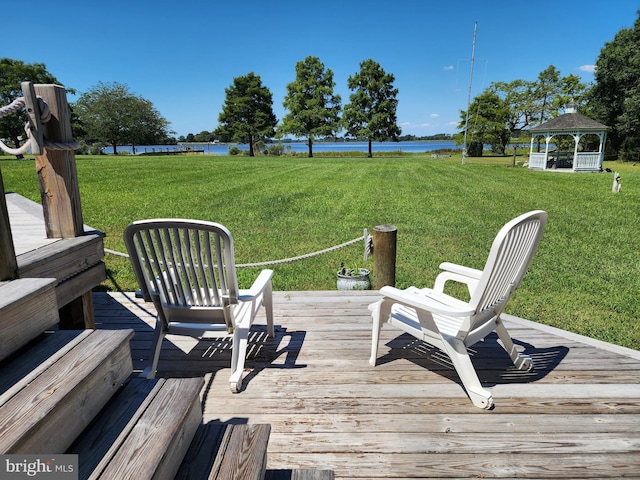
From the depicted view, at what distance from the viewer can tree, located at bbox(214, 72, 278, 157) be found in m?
43.9

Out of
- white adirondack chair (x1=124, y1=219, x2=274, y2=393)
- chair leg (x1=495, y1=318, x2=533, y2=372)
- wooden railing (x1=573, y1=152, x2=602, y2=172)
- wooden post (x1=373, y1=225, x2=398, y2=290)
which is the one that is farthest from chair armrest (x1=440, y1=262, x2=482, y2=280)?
wooden railing (x1=573, y1=152, x2=602, y2=172)

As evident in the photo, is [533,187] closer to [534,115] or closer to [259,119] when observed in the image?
[534,115]

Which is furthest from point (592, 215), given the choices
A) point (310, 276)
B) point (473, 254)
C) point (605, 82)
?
point (605, 82)

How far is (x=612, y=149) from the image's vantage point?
3198 centimetres

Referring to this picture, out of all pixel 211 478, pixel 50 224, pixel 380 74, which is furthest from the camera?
pixel 380 74

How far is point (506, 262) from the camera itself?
7.88ft

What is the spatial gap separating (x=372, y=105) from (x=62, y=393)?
46724mm

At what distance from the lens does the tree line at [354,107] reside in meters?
29.9

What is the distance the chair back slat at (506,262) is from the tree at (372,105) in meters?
41.9

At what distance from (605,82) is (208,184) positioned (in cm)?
3289

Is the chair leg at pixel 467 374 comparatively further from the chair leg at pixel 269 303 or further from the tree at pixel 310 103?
the tree at pixel 310 103

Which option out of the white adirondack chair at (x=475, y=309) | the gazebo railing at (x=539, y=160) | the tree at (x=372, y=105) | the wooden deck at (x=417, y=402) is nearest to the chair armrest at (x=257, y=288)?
the wooden deck at (x=417, y=402)

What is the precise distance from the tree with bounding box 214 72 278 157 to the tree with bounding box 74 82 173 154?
41.0 ft

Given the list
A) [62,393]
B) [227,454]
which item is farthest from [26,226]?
[227,454]
